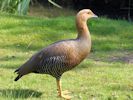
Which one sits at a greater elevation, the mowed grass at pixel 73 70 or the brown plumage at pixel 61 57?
the brown plumage at pixel 61 57

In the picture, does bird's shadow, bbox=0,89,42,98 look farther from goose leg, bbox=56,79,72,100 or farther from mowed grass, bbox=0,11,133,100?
goose leg, bbox=56,79,72,100

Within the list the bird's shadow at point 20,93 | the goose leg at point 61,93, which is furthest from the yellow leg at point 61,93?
the bird's shadow at point 20,93

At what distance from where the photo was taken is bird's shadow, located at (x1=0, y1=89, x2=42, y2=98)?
6703 mm

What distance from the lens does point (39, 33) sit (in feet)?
39.6

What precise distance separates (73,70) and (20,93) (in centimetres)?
228

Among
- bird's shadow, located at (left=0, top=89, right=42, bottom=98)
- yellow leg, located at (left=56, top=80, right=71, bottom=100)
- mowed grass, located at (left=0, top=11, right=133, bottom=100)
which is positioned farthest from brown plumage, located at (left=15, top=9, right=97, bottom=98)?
mowed grass, located at (left=0, top=11, right=133, bottom=100)

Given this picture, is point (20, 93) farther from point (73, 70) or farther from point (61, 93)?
point (73, 70)

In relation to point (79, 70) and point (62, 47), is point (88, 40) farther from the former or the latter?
point (79, 70)

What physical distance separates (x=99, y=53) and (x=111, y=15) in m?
10.1

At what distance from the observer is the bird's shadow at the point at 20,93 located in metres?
6.70

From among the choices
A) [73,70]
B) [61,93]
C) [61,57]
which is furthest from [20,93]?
[73,70]

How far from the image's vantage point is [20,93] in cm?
688

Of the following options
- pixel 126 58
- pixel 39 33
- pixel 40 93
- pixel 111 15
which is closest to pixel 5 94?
pixel 40 93

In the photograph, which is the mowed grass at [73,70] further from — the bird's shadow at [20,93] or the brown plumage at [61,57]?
the brown plumage at [61,57]
